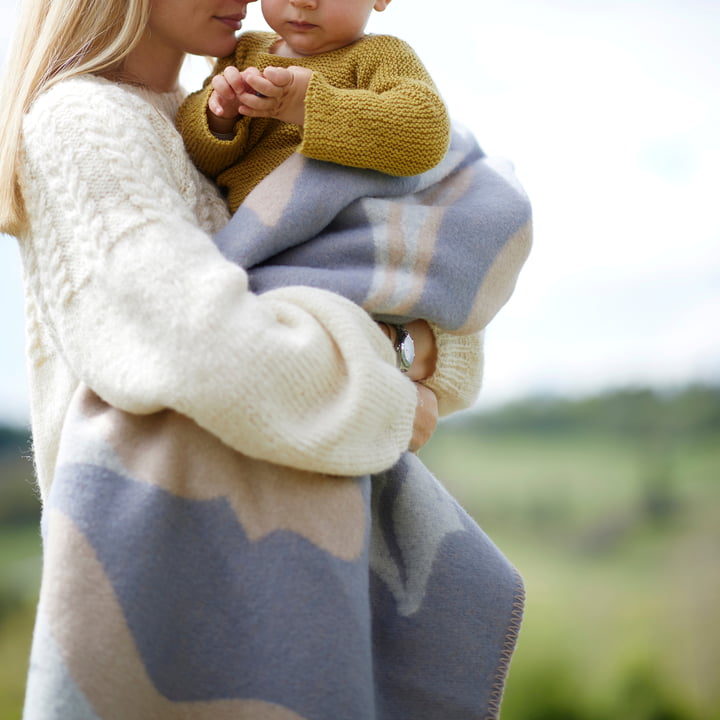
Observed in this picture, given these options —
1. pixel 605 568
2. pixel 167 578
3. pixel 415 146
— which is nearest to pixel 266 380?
pixel 167 578

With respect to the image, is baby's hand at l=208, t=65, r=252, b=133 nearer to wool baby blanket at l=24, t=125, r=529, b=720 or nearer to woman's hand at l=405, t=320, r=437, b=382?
wool baby blanket at l=24, t=125, r=529, b=720

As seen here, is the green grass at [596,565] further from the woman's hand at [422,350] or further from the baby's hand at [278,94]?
the baby's hand at [278,94]

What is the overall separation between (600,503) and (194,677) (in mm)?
4229

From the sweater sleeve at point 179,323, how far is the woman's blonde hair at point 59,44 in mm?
91

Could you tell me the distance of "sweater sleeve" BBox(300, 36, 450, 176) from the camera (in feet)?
3.48

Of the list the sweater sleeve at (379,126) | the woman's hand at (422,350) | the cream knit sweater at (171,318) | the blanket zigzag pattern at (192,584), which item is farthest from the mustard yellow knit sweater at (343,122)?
the blanket zigzag pattern at (192,584)

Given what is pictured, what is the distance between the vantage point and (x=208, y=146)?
3.83 feet

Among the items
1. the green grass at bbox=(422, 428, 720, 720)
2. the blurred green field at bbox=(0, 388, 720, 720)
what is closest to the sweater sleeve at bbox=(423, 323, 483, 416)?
the blurred green field at bbox=(0, 388, 720, 720)

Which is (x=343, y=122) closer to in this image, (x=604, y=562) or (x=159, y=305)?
(x=159, y=305)

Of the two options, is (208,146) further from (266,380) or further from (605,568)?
(605,568)

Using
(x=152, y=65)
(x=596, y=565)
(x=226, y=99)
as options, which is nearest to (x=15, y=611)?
(x=596, y=565)

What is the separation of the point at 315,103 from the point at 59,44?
38 centimetres

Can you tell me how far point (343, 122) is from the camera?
1062mm

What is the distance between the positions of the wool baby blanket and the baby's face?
0.20m
